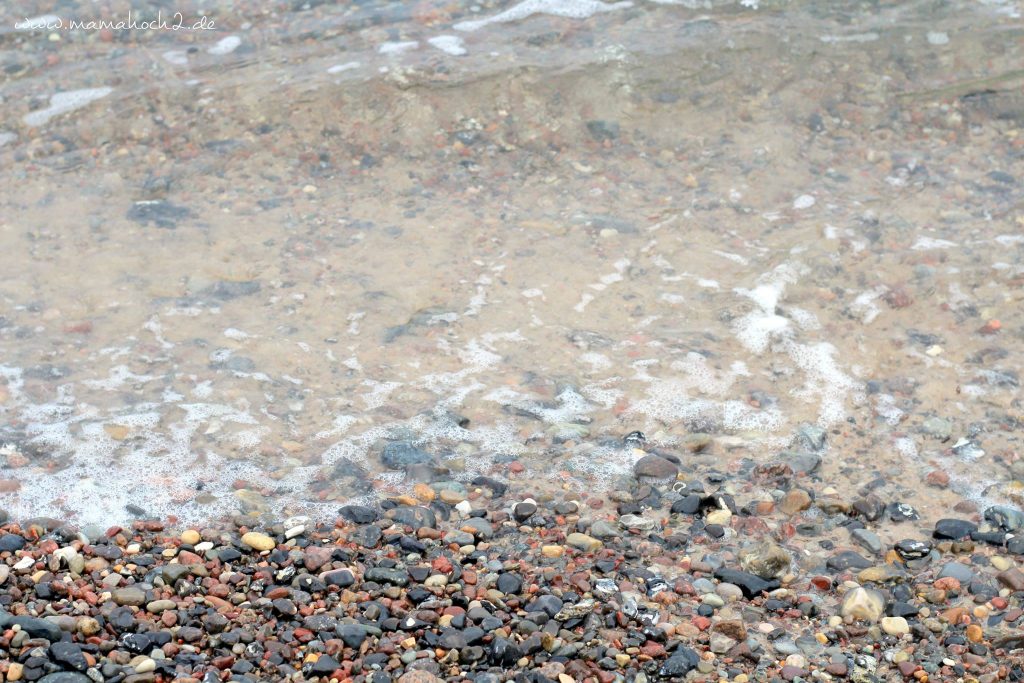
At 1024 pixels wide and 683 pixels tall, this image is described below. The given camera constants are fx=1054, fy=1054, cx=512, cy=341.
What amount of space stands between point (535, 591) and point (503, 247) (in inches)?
109

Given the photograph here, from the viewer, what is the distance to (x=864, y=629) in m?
3.19

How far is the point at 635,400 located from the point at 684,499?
82cm

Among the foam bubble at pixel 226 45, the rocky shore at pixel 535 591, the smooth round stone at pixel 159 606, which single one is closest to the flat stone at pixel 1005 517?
the rocky shore at pixel 535 591

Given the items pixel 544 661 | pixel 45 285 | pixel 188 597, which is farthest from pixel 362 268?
pixel 544 661

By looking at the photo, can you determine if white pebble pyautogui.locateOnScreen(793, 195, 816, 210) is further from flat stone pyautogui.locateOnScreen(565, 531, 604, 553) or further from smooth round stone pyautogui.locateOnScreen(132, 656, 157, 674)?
smooth round stone pyautogui.locateOnScreen(132, 656, 157, 674)

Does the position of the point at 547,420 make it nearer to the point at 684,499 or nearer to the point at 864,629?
the point at 684,499

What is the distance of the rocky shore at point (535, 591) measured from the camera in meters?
2.92

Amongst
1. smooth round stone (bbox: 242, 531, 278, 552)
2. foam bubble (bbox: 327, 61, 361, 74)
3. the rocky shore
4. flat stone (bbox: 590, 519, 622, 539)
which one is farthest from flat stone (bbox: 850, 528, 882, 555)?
foam bubble (bbox: 327, 61, 361, 74)

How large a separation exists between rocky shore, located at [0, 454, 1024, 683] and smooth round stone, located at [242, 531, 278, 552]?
0.04 ft

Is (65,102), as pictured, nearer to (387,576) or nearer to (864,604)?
(387,576)

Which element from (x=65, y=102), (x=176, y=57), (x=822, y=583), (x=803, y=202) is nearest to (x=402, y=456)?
(x=822, y=583)

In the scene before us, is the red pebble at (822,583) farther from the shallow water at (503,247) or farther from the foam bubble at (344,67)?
the foam bubble at (344,67)

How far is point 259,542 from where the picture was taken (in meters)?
3.44

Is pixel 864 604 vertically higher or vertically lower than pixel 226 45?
lower
